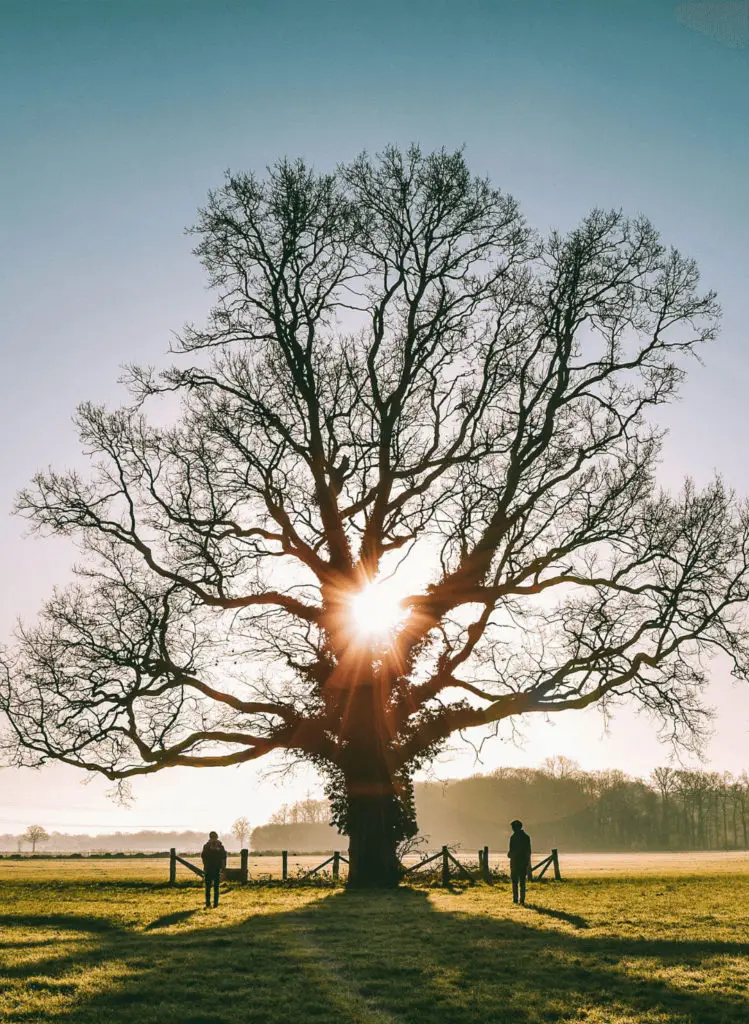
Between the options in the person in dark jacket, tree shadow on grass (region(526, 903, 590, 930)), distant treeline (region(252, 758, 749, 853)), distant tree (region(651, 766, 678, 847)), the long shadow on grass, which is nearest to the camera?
the long shadow on grass

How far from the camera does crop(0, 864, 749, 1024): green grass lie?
30.2ft

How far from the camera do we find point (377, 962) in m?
11.9

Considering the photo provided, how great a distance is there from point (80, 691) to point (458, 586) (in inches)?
428

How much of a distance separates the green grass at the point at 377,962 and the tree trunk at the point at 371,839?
4.02 m

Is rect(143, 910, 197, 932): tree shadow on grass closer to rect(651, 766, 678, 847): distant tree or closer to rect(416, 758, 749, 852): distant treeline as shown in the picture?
rect(651, 766, 678, 847): distant tree

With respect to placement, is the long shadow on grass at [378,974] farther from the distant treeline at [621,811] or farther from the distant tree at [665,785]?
the distant treeline at [621,811]

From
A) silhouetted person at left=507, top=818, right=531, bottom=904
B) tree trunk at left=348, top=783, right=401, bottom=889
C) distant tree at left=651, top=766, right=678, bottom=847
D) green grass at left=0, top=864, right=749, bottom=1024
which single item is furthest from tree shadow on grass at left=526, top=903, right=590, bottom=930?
distant tree at left=651, top=766, right=678, bottom=847

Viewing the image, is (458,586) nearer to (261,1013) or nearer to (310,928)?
(310,928)

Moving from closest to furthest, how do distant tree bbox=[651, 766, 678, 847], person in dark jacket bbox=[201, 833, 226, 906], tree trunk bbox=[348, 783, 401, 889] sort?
person in dark jacket bbox=[201, 833, 226, 906]
tree trunk bbox=[348, 783, 401, 889]
distant tree bbox=[651, 766, 678, 847]

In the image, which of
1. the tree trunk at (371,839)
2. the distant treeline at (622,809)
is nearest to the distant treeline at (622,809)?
the distant treeline at (622,809)

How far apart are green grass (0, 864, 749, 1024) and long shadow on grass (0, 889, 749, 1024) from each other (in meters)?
0.03

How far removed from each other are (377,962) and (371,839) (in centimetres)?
1371

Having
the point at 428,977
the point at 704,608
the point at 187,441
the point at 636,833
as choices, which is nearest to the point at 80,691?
the point at 187,441

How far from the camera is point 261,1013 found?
905 cm
